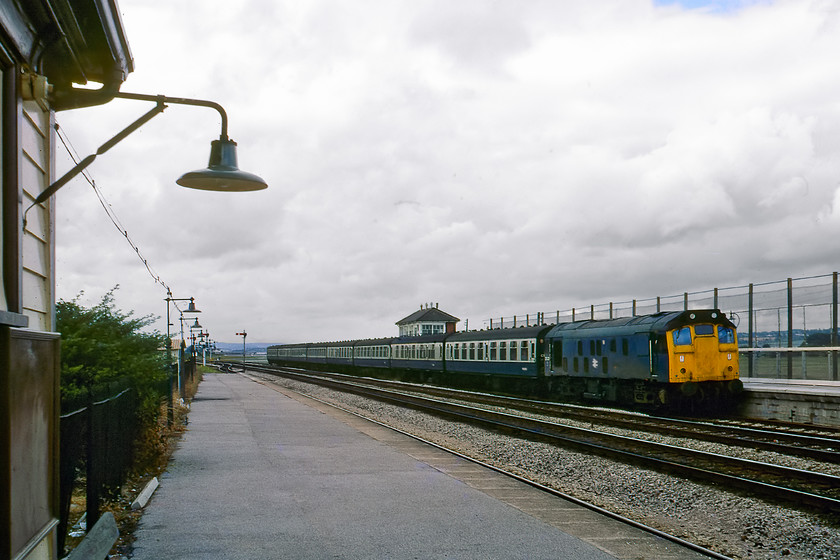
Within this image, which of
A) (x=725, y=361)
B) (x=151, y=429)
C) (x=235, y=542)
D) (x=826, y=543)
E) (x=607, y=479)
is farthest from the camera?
(x=725, y=361)

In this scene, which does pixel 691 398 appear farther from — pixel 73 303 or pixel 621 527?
pixel 73 303

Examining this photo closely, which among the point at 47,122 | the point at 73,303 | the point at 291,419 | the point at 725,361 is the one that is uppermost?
the point at 47,122

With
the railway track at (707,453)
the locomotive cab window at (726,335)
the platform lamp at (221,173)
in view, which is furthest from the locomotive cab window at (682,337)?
the platform lamp at (221,173)

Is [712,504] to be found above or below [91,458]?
below

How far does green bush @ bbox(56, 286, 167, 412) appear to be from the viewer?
10.9 meters

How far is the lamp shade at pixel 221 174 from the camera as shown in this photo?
6109 mm

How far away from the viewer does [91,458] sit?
719cm

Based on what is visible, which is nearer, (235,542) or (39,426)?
(39,426)

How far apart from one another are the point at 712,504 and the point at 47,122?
895 cm

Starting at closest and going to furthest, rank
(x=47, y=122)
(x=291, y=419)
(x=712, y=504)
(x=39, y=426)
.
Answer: (x=39, y=426), (x=47, y=122), (x=712, y=504), (x=291, y=419)

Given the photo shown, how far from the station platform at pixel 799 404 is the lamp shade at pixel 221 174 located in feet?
53.3

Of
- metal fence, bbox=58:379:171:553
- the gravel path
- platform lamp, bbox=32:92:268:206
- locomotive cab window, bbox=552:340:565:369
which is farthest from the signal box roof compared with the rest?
platform lamp, bbox=32:92:268:206

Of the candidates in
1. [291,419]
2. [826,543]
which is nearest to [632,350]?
[291,419]

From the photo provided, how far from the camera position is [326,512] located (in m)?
8.36
